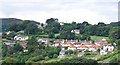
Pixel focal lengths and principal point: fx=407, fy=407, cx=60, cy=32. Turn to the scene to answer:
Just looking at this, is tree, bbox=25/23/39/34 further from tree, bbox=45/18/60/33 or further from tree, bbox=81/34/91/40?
tree, bbox=81/34/91/40

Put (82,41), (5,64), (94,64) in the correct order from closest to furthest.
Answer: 1. (5,64)
2. (94,64)
3. (82,41)

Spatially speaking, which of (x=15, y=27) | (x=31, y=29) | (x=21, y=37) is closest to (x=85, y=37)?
(x=31, y=29)

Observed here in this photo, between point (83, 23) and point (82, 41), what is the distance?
361 centimetres

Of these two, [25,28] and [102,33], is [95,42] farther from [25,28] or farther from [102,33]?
[25,28]

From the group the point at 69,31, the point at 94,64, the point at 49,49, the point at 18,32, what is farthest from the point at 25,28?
the point at 94,64

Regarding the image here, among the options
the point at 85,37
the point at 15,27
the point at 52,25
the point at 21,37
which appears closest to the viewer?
the point at 21,37

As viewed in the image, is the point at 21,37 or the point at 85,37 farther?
the point at 85,37

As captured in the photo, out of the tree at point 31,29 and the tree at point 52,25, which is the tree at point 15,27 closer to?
the tree at point 31,29

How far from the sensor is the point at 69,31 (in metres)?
26.9

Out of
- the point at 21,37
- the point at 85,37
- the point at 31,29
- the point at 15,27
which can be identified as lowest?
the point at 85,37

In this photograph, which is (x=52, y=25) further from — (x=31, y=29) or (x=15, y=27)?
(x=31, y=29)

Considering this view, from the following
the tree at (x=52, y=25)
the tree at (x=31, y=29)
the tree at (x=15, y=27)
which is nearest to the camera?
the tree at (x=31, y=29)

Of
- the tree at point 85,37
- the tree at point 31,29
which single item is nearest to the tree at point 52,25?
the tree at point 31,29

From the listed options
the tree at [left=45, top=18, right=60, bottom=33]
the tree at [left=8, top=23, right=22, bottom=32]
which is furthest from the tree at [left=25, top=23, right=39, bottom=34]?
the tree at [left=45, top=18, right=60, bottom=33]
